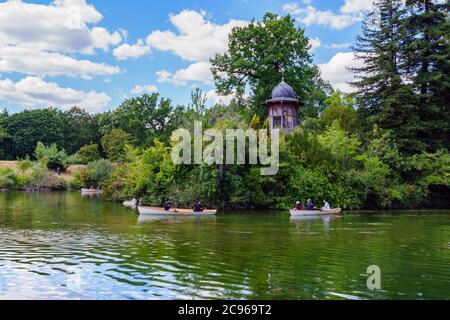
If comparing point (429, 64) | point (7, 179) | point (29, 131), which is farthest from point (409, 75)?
point (29, 131)

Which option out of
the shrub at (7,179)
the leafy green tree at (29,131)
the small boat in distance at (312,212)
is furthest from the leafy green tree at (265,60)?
the leafy green tree at (29,131)

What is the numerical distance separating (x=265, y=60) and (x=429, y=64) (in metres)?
17.6

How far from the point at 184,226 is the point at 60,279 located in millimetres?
11731

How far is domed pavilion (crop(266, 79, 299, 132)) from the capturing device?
4653cm

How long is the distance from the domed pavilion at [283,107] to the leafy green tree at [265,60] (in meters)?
3.76

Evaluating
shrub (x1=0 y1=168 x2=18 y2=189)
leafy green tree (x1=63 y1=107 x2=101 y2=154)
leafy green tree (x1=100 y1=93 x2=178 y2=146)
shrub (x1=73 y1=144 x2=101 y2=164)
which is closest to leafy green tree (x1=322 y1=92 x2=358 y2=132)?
leafy green tree (x1=100 y1=93 x2=178 y2=146)

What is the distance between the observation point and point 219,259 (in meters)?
14.1

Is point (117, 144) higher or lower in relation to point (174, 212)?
higher

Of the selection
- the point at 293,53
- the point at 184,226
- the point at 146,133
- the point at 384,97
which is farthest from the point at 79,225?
the point at 146,133

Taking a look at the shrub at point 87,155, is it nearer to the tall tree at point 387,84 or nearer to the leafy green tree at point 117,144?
the leafy green tree at point 117,144

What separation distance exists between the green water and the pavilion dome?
2465cm

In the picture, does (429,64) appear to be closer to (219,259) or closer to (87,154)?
(219,259)

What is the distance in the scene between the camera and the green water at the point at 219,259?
10422 millimetres

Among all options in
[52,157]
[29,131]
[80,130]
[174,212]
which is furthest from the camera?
[80,130]
